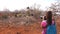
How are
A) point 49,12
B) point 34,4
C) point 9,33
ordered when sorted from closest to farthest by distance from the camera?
1. point 49,12
2. point 9,33
3. point 34,4

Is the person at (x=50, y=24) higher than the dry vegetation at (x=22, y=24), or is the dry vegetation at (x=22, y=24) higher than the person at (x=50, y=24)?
the person at (x=50, y=24)

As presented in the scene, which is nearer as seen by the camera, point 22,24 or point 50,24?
point 50,24

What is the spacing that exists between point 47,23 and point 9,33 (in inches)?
382

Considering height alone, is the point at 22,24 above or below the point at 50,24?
below

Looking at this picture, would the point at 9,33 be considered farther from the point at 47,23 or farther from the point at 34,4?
the point at 34,4

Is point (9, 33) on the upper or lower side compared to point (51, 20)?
lower

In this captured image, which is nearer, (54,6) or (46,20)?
(46,20)

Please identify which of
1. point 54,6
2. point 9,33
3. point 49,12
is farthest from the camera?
point 54,6

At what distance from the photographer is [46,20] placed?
5.66m

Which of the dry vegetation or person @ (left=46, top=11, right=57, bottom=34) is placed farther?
the dry vegetation

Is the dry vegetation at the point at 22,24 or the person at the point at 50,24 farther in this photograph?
the dry vegetation at the point at 22,24

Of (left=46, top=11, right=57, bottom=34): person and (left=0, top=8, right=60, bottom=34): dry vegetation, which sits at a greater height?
(left=46, top=11, right=57, bottom=34): person

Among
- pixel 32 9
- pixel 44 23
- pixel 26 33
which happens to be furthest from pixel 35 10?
pixel 44 23

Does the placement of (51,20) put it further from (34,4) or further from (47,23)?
(34,4)
